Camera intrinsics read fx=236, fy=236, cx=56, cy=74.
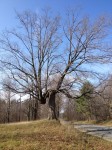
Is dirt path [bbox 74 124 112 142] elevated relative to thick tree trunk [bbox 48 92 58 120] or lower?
lower

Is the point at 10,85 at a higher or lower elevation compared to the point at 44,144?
higher

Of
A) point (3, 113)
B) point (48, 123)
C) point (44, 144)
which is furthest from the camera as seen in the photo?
point (3, 113)

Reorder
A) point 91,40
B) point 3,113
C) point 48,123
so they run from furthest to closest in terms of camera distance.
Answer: point 3,113 < point 91,40 < point 48,123

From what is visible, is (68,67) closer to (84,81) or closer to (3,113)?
(84,81)

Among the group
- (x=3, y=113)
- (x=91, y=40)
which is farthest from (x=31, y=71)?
(x=3, y=113)

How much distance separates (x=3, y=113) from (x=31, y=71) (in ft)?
164

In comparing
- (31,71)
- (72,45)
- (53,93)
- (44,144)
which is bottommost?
(44,144)

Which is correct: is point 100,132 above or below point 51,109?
below

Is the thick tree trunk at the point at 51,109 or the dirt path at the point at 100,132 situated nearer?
the dirt path at the point at 100,132

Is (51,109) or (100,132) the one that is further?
(51,109)

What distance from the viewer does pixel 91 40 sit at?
2294cm

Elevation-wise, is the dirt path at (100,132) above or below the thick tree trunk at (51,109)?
below

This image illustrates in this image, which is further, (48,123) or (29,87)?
(29,87)

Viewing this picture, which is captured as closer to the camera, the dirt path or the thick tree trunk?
the dirt path
